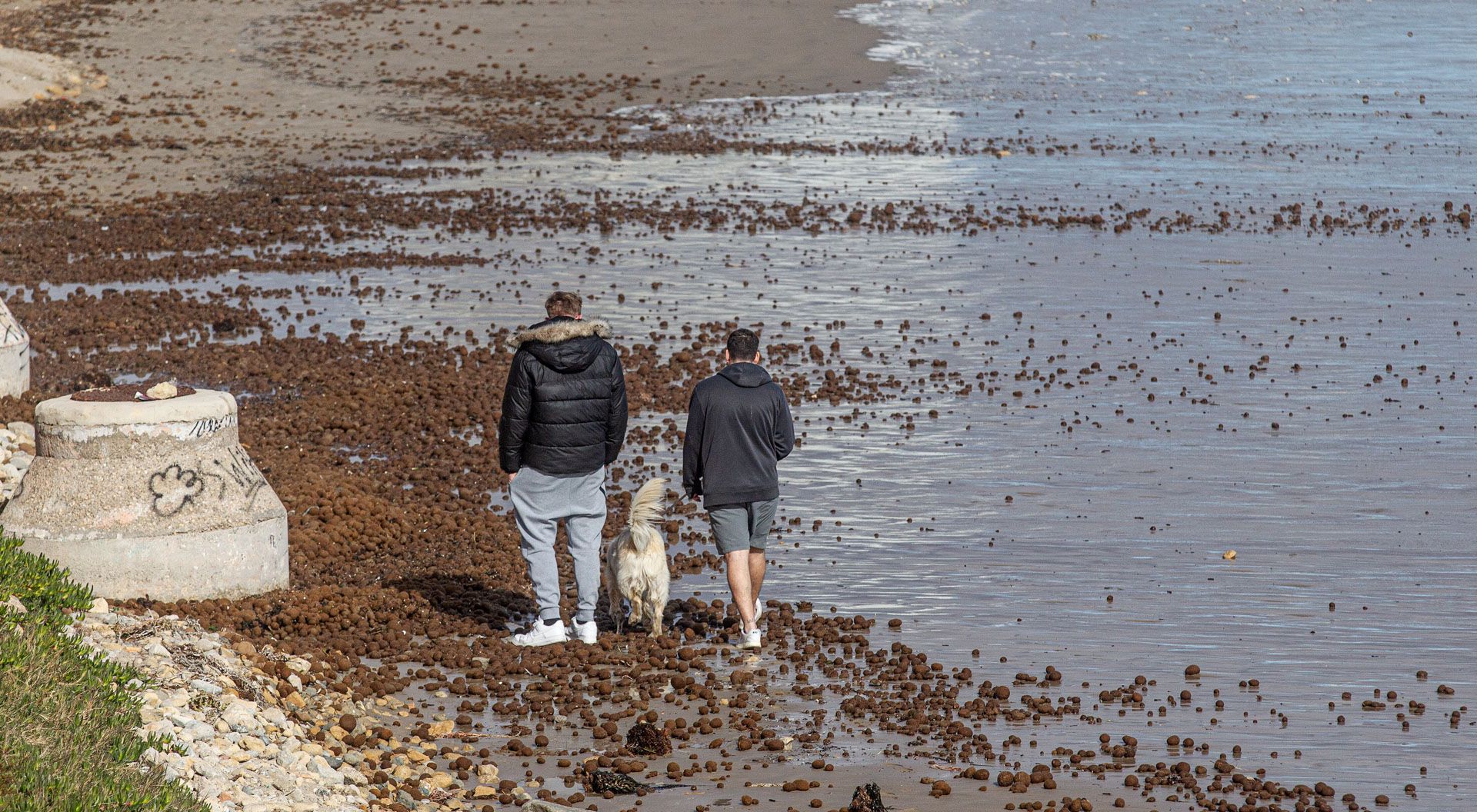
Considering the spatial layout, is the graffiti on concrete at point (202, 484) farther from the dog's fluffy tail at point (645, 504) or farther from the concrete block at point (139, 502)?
the dog's fluffy tail at point (645, 504)

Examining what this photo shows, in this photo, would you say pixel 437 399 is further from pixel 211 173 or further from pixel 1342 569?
pixel 211 173

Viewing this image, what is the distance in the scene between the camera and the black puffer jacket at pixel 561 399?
10547 mm

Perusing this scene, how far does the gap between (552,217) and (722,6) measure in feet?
94.5

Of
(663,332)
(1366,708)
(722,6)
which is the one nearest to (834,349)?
(663,332)

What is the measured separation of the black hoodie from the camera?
35.5 feet

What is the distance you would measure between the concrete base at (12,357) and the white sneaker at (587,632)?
8682 mm

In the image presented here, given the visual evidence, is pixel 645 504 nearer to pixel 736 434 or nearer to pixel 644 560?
pixel 644 560

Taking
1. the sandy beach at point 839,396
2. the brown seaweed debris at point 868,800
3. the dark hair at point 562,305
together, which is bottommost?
the sandy beach at point 839,396

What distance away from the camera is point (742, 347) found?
10930mm

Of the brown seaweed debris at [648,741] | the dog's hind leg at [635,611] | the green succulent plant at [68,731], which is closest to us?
the green succulent plant at [68,731]

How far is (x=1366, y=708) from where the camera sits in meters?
10.3

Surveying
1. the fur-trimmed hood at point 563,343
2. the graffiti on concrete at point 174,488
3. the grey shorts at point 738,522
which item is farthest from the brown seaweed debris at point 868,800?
the graffiti on concrete at point 174,488

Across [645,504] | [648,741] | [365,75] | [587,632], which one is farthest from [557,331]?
[365,75]

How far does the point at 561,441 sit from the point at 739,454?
122 centimetres
